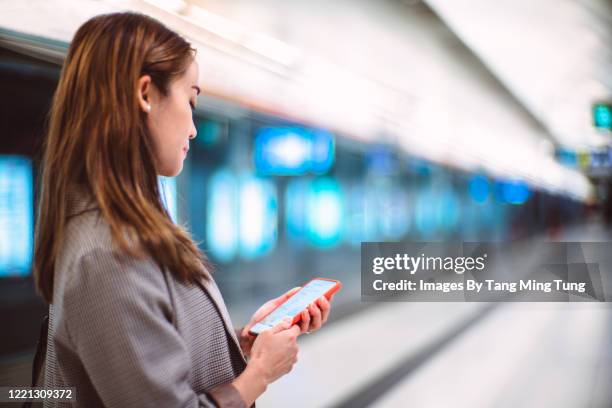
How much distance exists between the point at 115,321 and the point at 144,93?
440mm

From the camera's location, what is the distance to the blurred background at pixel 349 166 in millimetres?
2482

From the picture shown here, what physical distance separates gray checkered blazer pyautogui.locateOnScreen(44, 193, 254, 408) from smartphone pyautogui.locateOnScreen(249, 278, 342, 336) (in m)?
0.36

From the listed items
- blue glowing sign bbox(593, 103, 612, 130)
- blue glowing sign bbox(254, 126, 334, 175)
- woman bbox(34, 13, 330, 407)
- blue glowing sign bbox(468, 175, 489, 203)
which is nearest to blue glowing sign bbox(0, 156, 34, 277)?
woman bbox(34, 13, 330, 407)

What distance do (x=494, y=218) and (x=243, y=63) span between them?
765cm

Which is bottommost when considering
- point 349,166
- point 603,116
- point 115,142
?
point 115,142

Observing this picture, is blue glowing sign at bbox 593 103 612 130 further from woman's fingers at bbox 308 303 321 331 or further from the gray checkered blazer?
the gray checkered blazer

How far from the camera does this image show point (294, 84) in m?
4.62

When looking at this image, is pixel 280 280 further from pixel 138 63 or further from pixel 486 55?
pixel 486 55

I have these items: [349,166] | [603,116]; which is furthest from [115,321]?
[349,166]

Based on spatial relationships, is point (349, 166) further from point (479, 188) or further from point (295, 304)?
point (479, 188)

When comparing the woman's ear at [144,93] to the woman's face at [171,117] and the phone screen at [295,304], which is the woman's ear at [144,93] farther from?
the phone screen at [295,304]

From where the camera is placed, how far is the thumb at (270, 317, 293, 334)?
1.16 m

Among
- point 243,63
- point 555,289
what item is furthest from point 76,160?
point 243,63

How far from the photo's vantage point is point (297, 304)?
134cm
